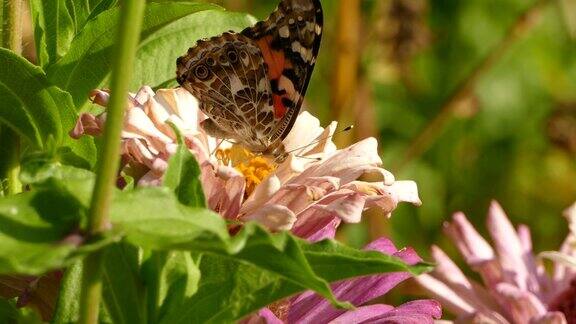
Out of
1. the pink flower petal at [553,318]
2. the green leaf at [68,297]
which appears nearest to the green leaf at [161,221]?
the green leaf at [68,297]

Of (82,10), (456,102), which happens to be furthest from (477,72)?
(82,10)

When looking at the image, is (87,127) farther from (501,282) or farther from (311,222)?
(501,282)

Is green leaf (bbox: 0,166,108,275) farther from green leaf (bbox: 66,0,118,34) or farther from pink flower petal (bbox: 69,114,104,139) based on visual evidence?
green leaf (bbox: 66,0,118,34)

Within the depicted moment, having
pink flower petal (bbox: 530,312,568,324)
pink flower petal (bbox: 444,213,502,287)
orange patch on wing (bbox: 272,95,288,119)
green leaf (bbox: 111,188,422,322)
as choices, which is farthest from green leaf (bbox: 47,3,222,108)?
pink flower petal (bbox: 444,213,502,287)

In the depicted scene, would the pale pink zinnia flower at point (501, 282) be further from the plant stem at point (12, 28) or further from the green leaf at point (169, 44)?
the plant stem at point (12, 28)

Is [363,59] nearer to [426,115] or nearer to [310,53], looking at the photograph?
[426,115]

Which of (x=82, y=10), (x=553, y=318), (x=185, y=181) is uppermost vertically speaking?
(x=82, y=10)
